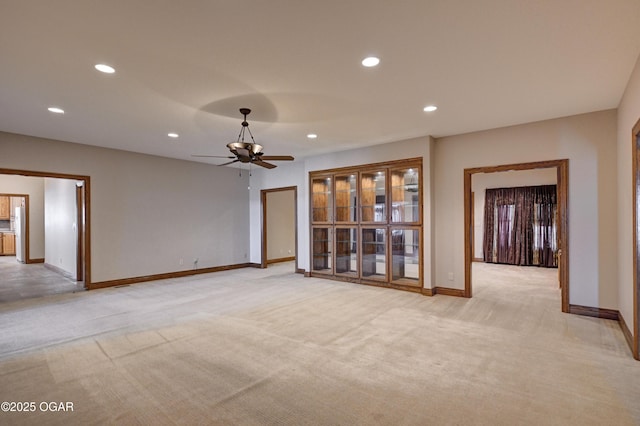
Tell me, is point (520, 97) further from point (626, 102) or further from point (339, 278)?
point (339, 278)

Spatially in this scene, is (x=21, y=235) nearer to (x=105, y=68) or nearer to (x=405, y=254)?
(x=105, y=68)

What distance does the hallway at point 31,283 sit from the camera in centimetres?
573

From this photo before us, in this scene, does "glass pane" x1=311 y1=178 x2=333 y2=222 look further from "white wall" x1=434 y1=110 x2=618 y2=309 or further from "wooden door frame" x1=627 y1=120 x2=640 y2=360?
"wooden door frame" x1=627 y1=120 x2=640 y2=360

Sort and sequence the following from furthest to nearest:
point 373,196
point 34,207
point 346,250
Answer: point 34,207 < point 346,250 < point 373,196

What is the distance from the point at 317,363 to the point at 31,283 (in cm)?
715

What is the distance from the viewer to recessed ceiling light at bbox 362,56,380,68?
9.41ft

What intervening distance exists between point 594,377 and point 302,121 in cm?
425

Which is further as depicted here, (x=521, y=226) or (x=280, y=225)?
(x=280, y=225)

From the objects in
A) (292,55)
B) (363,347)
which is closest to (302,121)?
(292,55)

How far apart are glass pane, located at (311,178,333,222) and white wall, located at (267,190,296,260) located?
239 cm

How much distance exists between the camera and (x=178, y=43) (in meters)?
2.60

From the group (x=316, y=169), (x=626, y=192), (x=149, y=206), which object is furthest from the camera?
(x=316, y=169)

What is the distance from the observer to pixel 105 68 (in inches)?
119

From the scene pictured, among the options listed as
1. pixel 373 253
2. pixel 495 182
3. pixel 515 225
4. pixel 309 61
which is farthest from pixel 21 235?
pixel 515 225
